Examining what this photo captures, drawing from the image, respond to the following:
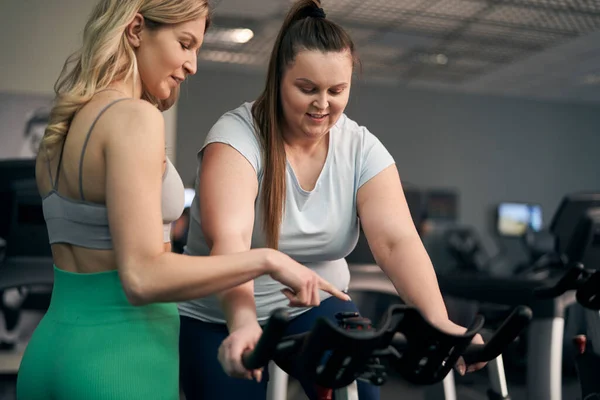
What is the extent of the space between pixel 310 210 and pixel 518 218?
7.66 m

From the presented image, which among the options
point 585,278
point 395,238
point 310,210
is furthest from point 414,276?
point 585,278

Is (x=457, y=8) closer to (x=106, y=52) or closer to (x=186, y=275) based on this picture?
(x=106, y=52)

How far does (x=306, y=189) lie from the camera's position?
1409 millimetres

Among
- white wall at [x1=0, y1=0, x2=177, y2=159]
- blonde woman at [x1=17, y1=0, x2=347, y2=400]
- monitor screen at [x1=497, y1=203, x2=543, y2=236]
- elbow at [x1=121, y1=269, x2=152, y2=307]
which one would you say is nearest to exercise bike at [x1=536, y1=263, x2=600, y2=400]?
blonde woman at [x1=17, y1=0, x2=347, y2=400]

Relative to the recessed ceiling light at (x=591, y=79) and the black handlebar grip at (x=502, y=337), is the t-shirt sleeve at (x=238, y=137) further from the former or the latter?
the recessed ceiling light at (x=591, y=79)

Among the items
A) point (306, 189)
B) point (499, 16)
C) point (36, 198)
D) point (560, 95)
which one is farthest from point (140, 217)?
point (560, 95)

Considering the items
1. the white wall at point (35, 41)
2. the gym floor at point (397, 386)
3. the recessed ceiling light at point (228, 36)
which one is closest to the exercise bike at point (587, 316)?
the gym floor at point (397, 386)

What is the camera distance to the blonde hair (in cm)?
111

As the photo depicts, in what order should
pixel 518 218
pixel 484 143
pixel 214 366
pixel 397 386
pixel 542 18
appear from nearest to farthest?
pixel 214 366
pixel 397 386
pixel 542 18
pixel 518 218
pixel 484 143

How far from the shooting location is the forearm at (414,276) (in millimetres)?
1336

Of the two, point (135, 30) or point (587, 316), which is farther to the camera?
point (587, 316)

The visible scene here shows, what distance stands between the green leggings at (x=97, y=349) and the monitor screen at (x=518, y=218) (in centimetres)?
787

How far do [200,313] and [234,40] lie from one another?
5.46 metres

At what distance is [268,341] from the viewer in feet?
2.92
